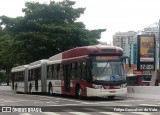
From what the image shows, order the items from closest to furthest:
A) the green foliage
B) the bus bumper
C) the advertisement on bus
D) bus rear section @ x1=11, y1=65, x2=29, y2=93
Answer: the bus bumper → the advertisement on bus → bus rear section @ x1=11, y1=65, x2=29, y2=93 → the green foliage

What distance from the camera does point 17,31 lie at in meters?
50.6

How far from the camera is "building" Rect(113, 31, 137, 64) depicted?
68.5 metres

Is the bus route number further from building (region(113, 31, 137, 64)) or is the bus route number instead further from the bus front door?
building (region(113, 31, 137, 64))

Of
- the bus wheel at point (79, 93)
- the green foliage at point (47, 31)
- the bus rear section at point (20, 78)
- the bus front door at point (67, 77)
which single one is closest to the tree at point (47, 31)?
the green foliage at point (47, 31)

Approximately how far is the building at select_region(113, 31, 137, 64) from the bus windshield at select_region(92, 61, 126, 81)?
38.6 m

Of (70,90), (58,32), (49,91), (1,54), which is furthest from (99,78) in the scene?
(1,54)

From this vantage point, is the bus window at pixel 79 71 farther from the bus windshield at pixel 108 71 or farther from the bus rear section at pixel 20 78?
the bus rear section at pixel 20 78

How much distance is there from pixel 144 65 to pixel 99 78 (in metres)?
12.4

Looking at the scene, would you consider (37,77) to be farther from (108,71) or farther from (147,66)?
(108,71)

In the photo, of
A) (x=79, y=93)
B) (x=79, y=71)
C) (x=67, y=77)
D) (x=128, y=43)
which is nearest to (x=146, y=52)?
(x=67, y=77)

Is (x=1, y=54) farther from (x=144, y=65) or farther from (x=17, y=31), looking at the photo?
(x=144, y=65)

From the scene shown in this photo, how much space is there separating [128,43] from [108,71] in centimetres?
4766

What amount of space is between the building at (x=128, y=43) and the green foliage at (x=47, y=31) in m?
14.6

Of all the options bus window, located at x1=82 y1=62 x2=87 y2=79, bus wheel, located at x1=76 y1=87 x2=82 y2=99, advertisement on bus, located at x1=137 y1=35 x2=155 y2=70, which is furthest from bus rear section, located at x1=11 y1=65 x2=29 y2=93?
bus window, located at x1=82 y1=62 x2=87 y2=79
